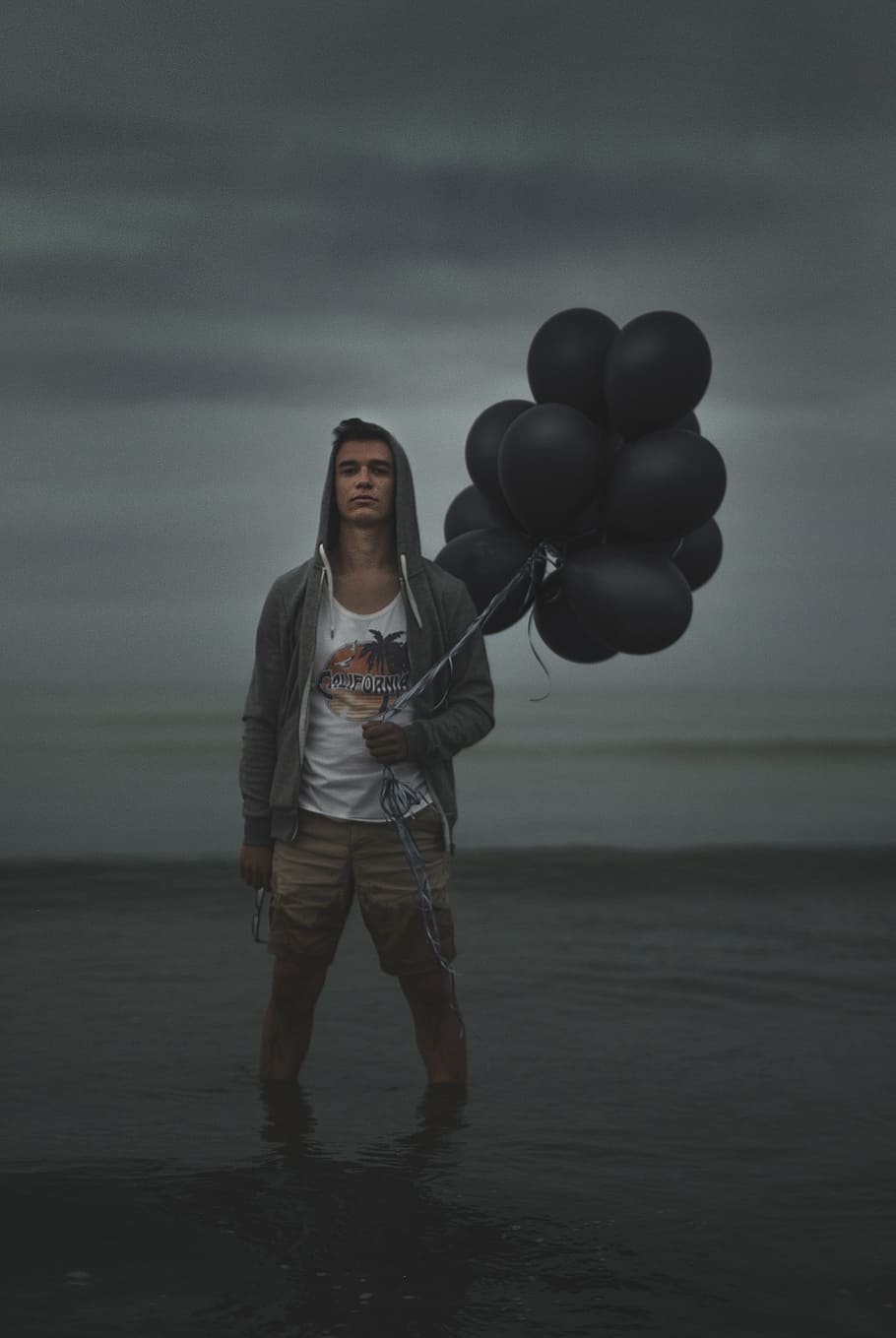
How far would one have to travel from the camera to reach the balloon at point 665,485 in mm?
4141

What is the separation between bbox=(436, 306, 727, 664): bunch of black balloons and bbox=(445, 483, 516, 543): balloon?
0.06 metres

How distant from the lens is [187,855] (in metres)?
10.1

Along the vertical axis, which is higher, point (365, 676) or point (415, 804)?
point (365, 676)

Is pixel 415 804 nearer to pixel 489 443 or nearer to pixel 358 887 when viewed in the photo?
pixel 358 887

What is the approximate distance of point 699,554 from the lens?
4.69 metres

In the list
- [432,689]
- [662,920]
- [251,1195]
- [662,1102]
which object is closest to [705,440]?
[432,689]

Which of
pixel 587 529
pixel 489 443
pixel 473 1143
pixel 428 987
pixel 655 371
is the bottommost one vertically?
pixel 473 1143

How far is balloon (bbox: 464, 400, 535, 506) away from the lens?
470cm

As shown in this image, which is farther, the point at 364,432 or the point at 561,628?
the point at 561,628

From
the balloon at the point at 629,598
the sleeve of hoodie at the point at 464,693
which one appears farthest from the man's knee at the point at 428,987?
the balloon at the point at 629,598

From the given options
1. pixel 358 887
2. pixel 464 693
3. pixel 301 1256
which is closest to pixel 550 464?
pixel 464 693

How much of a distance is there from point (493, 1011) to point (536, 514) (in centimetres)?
225

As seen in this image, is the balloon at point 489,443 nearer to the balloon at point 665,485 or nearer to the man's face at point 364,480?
the balloon at point 665,485

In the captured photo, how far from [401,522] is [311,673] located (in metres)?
0.48
